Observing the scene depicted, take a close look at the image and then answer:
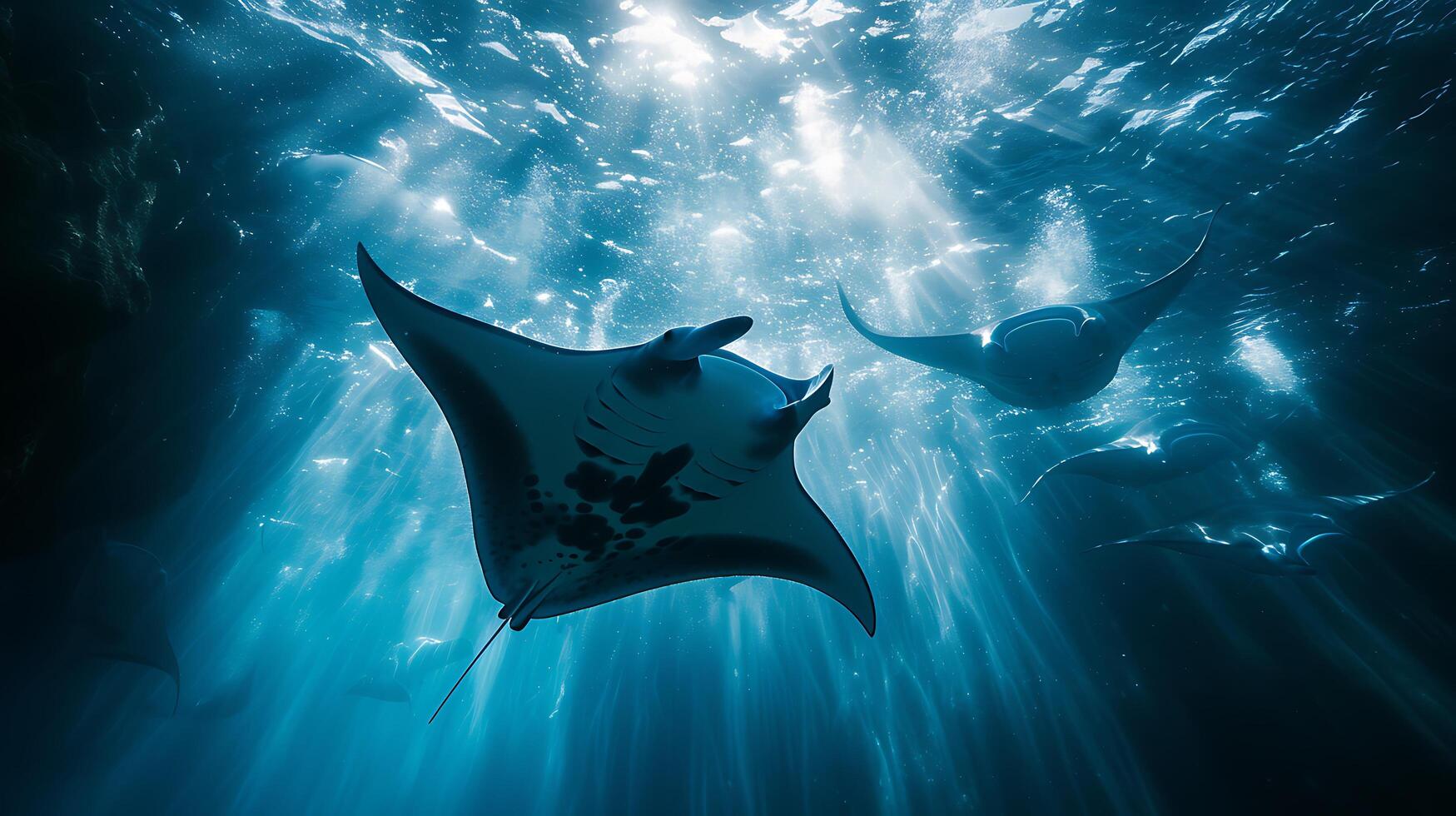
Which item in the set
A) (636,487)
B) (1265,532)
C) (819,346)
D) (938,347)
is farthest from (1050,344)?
(636,487)

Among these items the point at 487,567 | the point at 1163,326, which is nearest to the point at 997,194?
the point at 1163,326

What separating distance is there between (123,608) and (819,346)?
12.3 metres

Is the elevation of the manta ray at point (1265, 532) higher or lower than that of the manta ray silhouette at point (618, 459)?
higher

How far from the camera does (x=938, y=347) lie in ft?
21.2

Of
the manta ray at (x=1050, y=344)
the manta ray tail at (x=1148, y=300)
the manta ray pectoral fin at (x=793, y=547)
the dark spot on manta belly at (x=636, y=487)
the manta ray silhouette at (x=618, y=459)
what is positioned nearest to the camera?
the manta ray silhouette at (x=618, y=459)

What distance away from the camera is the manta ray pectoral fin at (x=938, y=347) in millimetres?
6199

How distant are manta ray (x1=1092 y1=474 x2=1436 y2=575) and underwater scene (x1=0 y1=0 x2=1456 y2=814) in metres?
0.05

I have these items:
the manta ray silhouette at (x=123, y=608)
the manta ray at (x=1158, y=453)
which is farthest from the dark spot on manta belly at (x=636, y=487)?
the manta ray silhouette at (x=123, y=608)

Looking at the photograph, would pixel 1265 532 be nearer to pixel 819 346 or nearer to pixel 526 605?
pixel 819 346

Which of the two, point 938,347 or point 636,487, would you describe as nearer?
point 636,487

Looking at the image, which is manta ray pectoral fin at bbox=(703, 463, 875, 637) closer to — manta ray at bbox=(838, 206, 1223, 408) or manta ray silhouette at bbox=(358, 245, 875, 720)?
manta ray silhouette at bbox=(358, 245, 875, 720)

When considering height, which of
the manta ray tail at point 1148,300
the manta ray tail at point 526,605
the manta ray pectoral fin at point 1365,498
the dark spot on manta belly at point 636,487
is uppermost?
the manta ray tail at point 1148,300

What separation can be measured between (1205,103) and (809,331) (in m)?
6.17

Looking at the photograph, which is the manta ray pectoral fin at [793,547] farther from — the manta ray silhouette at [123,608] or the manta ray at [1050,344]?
the manta ray silhouette at [123,608]
